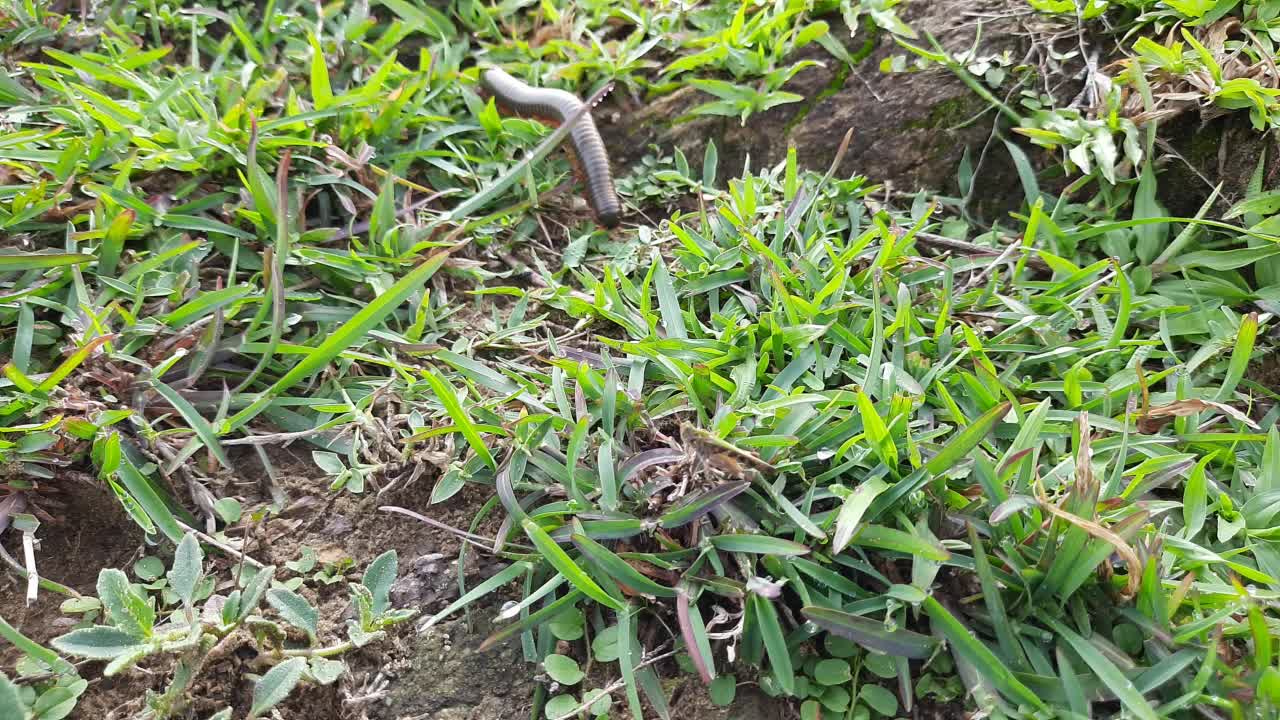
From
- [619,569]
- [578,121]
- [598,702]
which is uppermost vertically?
[578,121]

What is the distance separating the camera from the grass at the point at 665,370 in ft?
Answer: 5.64

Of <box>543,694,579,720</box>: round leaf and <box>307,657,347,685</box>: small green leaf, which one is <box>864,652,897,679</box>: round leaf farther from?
<box>307,657,347,685</box>: small green leaf

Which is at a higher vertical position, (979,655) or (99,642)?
(99,642)

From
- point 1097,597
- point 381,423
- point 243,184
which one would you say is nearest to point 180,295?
point 243,184

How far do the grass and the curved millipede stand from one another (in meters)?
0.09

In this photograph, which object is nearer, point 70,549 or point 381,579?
point 381,579

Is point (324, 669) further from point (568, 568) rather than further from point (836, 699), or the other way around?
point (836, 699)

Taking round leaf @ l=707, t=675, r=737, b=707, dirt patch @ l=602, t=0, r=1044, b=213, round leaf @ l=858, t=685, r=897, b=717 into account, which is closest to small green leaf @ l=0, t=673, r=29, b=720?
round leaf @ l=707, t=675, r=737, b=707

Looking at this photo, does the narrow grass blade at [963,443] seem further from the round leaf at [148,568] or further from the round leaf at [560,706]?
the round leaf at [148,568]

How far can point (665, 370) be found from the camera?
218cm

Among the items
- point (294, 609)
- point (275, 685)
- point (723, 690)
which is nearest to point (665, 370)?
point (723, 690)

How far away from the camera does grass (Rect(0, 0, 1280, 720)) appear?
1.72 metres

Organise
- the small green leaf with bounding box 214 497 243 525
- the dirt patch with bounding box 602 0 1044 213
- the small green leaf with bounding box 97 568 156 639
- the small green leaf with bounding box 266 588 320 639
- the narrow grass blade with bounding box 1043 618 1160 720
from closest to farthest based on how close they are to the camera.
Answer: the narrow grass blade with bounding box 1043 618 1160 720 < the small green leaf with bounding box 97 568 156 639 < the small green leaf with bounding box 266 588 320 639 < the small green leaf with bounding box 214 497 243 525 < the dirt patch with bounding box 602 0 1044 213

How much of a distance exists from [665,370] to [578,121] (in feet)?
3.83
